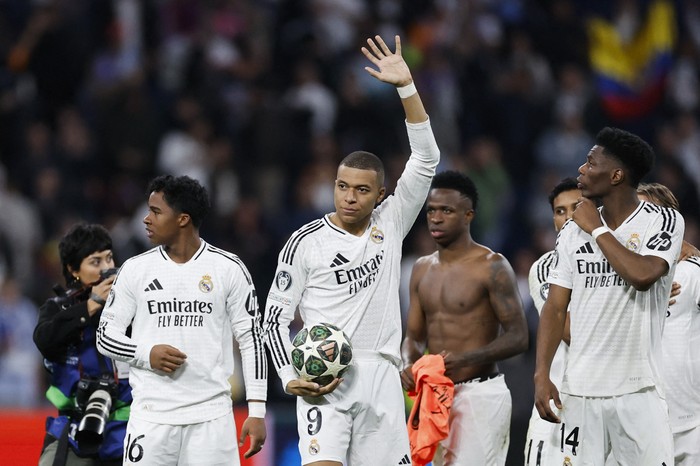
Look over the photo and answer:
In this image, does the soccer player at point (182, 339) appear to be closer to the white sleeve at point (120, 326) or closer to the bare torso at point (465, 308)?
the white sleeve at point (120, 326)

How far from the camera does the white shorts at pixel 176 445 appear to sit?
21.9 ft

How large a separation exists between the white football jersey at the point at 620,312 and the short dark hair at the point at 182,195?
216 cm

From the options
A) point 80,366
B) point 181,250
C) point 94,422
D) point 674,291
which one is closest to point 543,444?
point 674,291

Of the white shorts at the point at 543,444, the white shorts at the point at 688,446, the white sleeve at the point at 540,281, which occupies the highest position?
the white sleeve at the point at 540,281

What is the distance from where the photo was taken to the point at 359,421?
6867 mm

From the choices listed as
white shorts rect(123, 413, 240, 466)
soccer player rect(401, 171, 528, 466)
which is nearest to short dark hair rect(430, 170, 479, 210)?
soccer player rect(401, 171, 528, 466)

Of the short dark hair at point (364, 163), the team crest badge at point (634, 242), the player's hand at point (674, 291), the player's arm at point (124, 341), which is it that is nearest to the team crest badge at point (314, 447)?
the player's arm at point (124, 341)

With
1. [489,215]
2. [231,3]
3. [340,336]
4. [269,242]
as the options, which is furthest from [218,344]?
[231,3]

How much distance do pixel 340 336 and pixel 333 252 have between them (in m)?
0.55

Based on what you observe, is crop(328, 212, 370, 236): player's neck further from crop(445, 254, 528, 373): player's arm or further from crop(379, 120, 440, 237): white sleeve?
crop(445, 254, 528, 373): player's arm

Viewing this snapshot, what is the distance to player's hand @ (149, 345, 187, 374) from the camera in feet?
21.8

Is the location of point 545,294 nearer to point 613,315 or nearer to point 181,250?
point 613,315

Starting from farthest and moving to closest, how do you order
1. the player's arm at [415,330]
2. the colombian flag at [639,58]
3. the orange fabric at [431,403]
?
the colombian flag at [639,58]
the player's arm at [415,330]
the orange fabric at [431,403]

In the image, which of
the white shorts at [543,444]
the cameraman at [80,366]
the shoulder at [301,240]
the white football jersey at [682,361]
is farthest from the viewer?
the white football jersey at [682,361]
